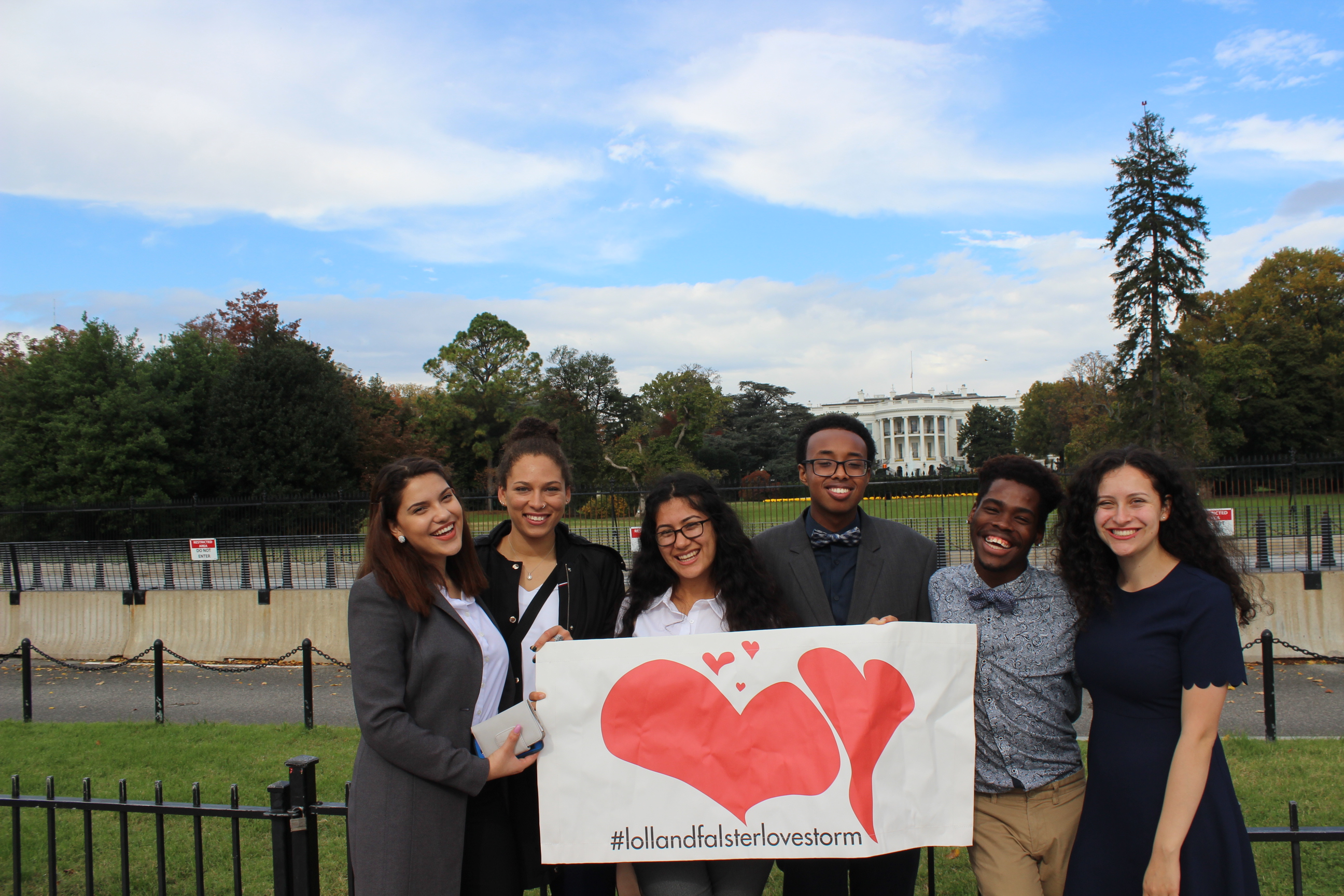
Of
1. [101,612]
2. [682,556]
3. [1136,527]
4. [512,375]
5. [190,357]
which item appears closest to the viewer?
[1136,527]

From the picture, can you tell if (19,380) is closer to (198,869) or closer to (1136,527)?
(198,869)

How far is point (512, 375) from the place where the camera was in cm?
5938

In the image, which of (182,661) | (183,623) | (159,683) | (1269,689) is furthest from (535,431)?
(183,623)

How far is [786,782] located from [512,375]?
57934 millimetres

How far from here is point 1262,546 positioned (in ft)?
40.6

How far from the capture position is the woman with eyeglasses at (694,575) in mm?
3293

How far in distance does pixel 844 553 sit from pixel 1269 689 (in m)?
6.97

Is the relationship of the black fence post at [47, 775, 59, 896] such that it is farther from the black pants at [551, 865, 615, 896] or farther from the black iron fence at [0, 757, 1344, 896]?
the black pants at [551, 865, 615, 896]

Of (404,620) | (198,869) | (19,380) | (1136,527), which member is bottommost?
(198,869)

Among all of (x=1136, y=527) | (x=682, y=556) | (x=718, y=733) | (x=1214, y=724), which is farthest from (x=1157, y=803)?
(x=682, y=556)

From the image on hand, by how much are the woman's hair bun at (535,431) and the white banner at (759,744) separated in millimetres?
1015

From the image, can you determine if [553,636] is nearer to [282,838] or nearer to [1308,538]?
[282,838]

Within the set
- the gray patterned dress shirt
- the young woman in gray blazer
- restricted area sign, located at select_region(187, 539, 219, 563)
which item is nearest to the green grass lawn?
the gray patterned dress shirt

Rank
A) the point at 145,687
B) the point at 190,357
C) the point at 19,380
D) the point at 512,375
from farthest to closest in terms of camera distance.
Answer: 1. the point at 512,375
2. the point at 190,357
3. the point at 19,380
4. the point at 145,687
